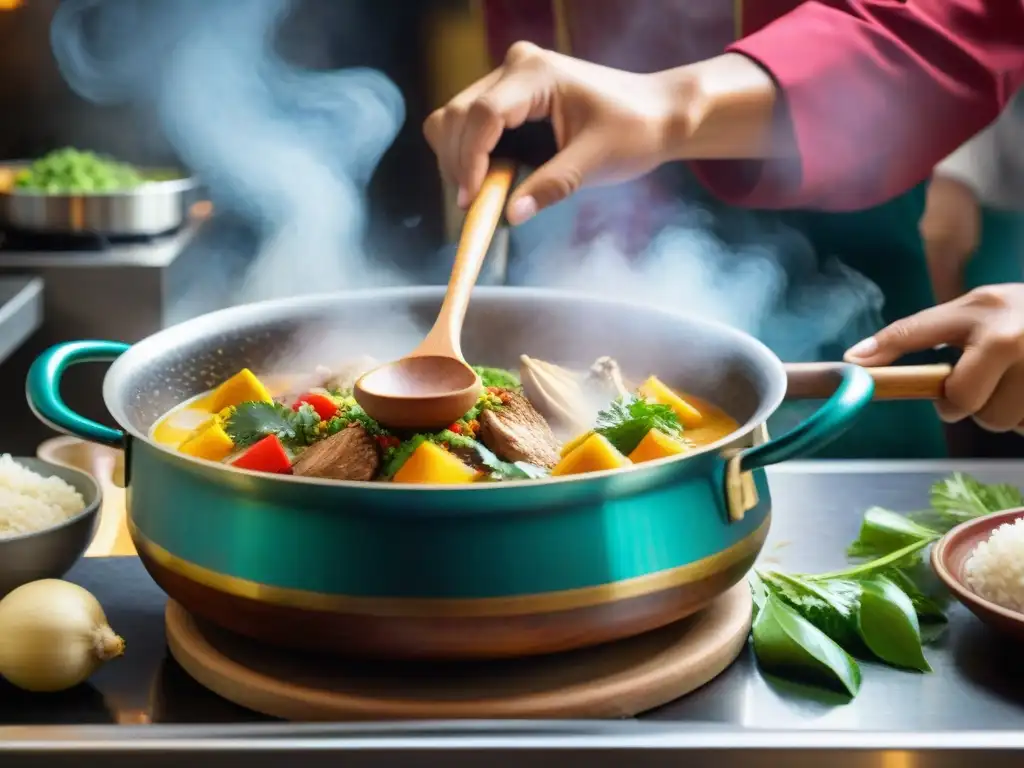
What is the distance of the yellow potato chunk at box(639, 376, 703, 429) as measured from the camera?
59.3 inches

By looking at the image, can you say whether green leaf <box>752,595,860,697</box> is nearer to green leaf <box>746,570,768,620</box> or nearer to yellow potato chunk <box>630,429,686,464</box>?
green leaf <box>746,570,768,620</box>

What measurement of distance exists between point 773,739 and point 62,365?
0.84 meters

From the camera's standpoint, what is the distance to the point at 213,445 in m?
1.33

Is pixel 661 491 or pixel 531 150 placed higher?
pixel 531 150

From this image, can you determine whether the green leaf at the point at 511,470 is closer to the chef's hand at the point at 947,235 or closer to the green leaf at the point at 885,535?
the green leaf at the point at 885,535

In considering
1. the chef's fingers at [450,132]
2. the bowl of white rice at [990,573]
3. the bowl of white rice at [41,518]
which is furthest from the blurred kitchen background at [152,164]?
the bowl of white rice at [990,573]

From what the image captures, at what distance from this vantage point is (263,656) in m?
1.13

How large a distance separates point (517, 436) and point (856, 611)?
0.38m

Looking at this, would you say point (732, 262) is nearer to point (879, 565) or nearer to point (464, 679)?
point (879, 565)

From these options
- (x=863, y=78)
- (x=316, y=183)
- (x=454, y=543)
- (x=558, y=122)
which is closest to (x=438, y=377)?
(x=454, y=543)

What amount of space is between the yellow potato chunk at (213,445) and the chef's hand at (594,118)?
0.52 metres

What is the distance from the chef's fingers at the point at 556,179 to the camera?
1634 mm

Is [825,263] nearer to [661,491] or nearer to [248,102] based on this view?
[248,102]

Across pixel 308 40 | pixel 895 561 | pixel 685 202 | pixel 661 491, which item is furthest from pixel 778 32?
pixel 308 40
